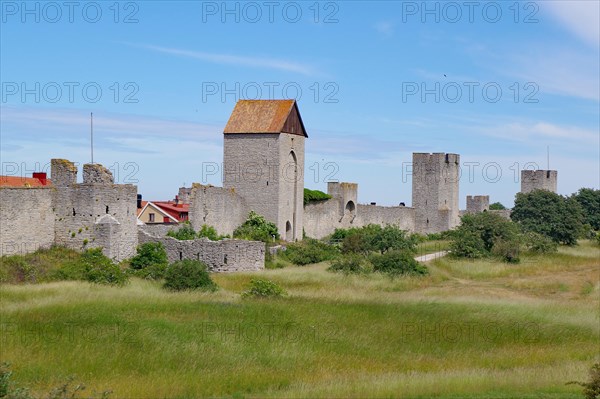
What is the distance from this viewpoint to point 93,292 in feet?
79.5

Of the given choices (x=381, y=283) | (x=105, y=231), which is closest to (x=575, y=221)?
(x=381, y=283)

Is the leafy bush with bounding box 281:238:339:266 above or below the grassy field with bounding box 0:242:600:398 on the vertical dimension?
above

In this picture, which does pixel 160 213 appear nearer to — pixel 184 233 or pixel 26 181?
pixel 184 233

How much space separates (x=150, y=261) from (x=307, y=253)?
28.3 ft

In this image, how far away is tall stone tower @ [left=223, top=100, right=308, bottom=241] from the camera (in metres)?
44.7

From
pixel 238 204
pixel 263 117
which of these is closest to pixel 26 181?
pixel 238 204

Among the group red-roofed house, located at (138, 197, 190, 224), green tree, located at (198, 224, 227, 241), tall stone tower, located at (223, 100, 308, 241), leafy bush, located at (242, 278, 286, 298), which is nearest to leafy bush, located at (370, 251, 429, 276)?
green tree, located at (198, 224, 227, 241)

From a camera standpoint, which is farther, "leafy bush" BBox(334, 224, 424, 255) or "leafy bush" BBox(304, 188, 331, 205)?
"leafy bush" BBox(304, 188, 331, 205)

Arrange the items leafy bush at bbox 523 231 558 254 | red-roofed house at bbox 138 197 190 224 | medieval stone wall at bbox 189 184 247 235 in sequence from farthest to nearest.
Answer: leafy bush at bbox 523 231 558 254 < red-roofed house at bbox 138 197 190 224 < medieval stone wall at bbox 189 184 247 235

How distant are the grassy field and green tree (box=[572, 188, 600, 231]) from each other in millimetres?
44216

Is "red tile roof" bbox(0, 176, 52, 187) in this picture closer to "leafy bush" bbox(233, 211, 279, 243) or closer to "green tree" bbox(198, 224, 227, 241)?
"green tree" bbox(198, 224, 227, 241)

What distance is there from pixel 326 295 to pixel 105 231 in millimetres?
9407

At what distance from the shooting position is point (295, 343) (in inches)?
798

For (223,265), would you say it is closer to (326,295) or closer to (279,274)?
(279,274)
